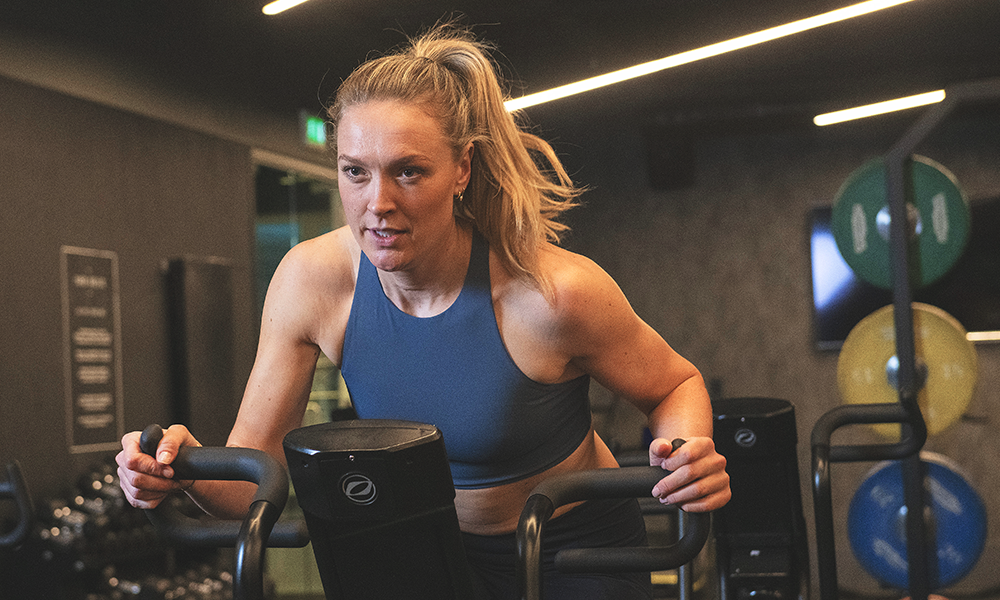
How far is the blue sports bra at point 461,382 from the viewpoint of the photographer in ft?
4.45

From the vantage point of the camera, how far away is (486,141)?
1445mm

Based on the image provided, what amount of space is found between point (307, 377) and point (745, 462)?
1.38m

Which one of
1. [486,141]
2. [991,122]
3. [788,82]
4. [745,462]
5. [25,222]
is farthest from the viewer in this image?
[991,122]

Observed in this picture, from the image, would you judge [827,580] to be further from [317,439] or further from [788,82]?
[788,82]

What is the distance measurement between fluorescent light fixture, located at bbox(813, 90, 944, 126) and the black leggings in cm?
514

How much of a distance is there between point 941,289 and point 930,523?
2700 millimetres

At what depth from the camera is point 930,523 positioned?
13.2 feet

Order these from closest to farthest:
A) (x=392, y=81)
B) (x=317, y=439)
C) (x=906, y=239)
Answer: (x=317, y=439)
(x=392, y=81)
(x=906, y=239)

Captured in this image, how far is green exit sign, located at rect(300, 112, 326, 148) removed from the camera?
6059 millimetres

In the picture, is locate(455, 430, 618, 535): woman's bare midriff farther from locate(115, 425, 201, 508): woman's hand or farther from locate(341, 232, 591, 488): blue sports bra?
locate(115, 425, 201, 508): woman's hand

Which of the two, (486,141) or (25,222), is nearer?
(486,141)

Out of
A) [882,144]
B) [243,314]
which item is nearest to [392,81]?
[243,314]

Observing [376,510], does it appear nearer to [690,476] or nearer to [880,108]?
[690,476]

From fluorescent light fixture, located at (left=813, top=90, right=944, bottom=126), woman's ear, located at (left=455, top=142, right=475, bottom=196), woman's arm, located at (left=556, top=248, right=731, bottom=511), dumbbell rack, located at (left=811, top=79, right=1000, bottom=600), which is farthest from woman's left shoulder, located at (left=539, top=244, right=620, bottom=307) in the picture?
fluorescent light fixture, located at (left=813, top=90, right=944, bottom=126)
